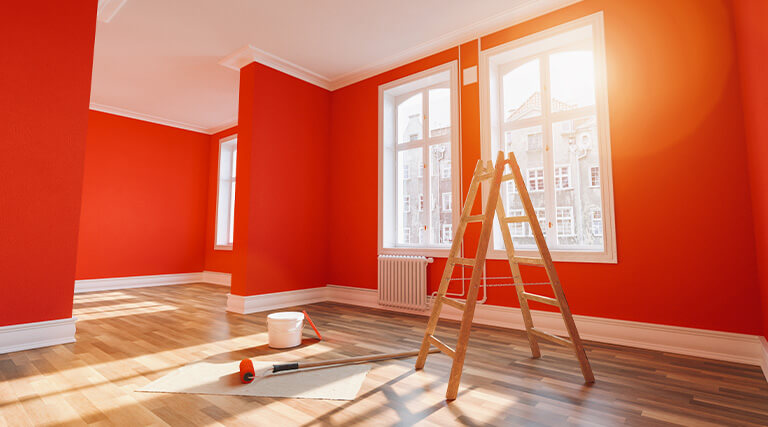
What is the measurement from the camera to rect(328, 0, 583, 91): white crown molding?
3.55 meters

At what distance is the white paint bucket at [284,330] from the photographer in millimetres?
2830

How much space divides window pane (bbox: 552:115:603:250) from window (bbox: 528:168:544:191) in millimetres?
146

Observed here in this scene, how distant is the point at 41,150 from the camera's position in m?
2.86

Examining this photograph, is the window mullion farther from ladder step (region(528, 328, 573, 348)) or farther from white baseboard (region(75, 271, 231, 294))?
white baseboard (region(75, 271, 231, 294))

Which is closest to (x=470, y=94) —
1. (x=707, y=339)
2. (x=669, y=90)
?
(x=669, y=90)

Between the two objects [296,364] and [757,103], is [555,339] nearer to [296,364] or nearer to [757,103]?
[296,364]

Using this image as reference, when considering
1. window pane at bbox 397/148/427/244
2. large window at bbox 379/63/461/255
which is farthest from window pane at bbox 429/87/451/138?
window pane at bbox 397/148/427/244

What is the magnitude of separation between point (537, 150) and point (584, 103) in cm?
58

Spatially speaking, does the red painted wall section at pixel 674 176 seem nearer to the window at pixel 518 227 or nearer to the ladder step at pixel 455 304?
the window at pixel 518 227

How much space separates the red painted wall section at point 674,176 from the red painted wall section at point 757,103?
0.12 metres

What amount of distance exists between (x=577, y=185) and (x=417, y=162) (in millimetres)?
1883

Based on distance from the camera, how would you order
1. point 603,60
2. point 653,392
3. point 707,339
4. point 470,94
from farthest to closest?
point 470,94
point 603,60
point 707,339
point 653,392

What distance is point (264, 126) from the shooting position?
4574 mm

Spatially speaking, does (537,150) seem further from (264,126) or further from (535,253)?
(264,126)
